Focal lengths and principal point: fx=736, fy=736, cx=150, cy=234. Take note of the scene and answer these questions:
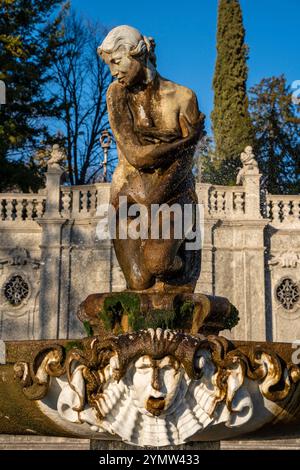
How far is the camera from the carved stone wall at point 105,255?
17.2 meters

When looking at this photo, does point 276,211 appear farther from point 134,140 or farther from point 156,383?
point 156,383

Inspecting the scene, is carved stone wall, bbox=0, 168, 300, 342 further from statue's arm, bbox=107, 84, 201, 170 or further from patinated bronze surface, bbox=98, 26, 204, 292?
statue's arm, bbox=107, 84, 201, 170

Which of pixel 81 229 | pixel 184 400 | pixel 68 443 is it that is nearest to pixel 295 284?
pixel 81 229

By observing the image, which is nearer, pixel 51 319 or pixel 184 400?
pixel 184 400

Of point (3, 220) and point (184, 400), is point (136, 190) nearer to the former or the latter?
point (184, 400)

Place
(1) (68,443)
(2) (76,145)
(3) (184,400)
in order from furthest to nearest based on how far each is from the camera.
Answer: (2) (76,145) → (1) (68,443) → (3) (184,400)

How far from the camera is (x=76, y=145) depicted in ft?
97.8

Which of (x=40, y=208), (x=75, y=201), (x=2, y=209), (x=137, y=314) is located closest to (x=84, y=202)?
(x=75, y=201)

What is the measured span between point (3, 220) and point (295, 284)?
726 cm

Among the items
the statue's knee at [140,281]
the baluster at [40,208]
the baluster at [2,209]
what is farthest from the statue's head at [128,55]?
the baluster at [2,209]

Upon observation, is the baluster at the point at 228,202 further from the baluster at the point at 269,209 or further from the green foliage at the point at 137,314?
the green foliage at the point at 137,314

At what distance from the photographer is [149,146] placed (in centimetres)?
529

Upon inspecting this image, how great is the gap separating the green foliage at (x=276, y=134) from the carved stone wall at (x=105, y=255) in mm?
8955

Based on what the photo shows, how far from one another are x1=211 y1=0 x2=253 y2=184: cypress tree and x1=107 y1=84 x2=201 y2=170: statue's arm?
19590 mm
